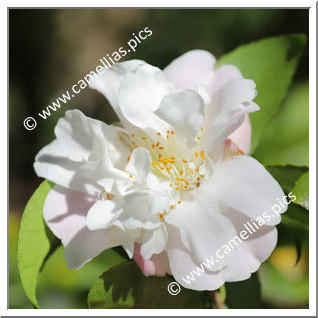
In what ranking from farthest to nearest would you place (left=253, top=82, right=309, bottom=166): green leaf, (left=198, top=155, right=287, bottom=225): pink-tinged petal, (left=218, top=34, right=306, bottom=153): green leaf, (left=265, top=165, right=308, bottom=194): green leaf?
(left=253, top=82, right=309, bottom=166): green leaf → (left=218, top=34, right=306, bottom=153): green leaf → (left=265, top=165, right=308, bottom=194): green leaf → (left=198, top=155, right=287, bottom=225): pink-tinged petal

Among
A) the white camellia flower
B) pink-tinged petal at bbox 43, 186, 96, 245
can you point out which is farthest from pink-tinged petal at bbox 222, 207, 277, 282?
pink-tinged petal at bbox 43, 186, 96, 245

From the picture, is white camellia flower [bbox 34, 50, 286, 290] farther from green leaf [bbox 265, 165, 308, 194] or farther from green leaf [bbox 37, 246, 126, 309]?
green leaf [bbox 37, 246, 126, 309]

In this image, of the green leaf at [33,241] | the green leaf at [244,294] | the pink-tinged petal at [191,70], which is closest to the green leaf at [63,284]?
the green leaf at [33,241]

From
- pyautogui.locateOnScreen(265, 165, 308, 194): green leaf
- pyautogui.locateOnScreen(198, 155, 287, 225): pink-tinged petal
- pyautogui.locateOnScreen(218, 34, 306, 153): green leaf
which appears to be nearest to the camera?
pyautogui.locateOnScreen(198, 155, 287, 225): pink-tinged petal

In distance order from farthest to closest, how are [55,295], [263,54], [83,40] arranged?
[83,40], [55,295], [263,54]

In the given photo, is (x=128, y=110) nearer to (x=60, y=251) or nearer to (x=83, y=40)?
(x=60, y=251)

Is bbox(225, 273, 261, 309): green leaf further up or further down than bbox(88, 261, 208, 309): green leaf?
further down

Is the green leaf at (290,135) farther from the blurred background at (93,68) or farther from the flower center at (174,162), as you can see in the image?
the flower center at (174,162)

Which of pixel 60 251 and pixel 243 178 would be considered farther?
pixel 60 251

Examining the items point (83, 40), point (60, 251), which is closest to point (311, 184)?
point (60, 251)
